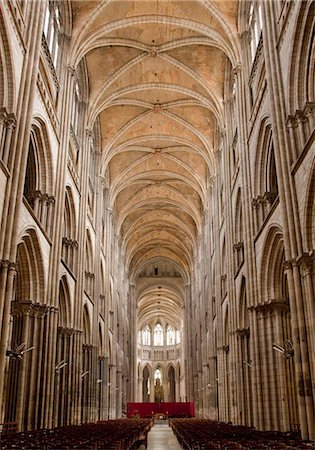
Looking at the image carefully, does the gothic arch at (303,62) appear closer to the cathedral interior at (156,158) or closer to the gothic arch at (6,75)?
the cathedral interior at (156,158)

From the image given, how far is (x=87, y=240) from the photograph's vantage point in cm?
3150

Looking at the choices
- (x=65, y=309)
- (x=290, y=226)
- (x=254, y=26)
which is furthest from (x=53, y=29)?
(x=290, y=226)

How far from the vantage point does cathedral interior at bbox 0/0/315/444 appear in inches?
593

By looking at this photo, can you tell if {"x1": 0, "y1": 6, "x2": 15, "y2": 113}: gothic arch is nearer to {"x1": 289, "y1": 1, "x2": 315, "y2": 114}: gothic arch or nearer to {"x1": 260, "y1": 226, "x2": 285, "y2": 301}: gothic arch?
{"x1": 289, "y1": 1, "x2": 315, "y2": 114}: gothic arch

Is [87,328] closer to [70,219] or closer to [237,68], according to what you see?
[70,219]

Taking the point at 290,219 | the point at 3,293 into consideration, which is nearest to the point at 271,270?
the point at 290,219

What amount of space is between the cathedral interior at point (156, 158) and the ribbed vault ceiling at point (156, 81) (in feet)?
0.34

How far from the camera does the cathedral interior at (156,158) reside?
593 inches

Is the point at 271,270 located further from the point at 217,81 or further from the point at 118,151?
the point at 118,151

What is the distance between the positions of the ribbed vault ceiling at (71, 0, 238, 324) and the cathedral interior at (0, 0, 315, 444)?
104 millimetres

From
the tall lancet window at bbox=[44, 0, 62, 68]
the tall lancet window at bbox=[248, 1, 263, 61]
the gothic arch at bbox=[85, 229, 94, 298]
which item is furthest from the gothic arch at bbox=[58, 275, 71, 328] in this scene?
the tall lancet window at bbox=[248, 1, 263, 61]

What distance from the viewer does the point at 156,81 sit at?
32.4m

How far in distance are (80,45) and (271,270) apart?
1592 cm

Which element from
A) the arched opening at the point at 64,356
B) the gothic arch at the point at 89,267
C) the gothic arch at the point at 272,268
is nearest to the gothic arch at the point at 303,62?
the gothic arch at the point at 272,268
